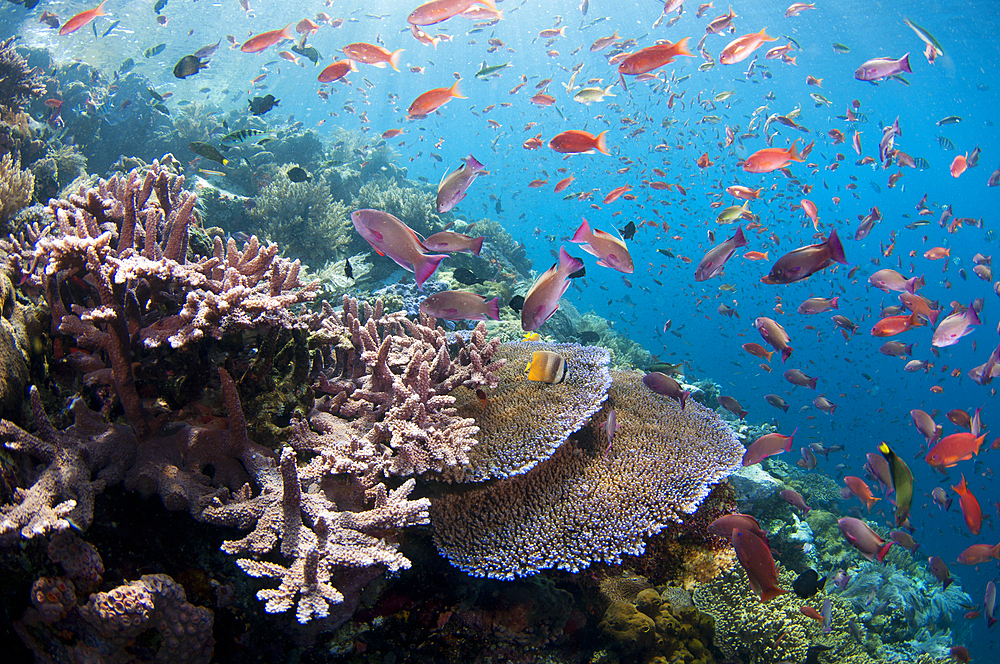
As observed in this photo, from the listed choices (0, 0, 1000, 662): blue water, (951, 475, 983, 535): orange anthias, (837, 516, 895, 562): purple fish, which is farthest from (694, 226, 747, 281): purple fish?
(951, 475, 983, 535): orange anthias

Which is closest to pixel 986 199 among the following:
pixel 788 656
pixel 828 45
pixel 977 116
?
pixel 977 116

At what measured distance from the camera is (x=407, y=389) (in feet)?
8.55

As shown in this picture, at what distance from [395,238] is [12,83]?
8.03 m

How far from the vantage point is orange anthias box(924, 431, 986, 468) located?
431 cm

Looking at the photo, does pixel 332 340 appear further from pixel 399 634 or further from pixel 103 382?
pixel 399 634

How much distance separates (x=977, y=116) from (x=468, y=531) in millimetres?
73610

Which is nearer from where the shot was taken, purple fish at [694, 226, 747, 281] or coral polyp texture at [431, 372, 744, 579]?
coral polyp texture at [431, 372, 744, 579]

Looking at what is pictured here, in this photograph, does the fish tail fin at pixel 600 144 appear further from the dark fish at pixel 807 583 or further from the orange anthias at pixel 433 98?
the dark fish at pixel 807 583

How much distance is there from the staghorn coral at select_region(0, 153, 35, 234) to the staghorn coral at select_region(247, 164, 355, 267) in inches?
122

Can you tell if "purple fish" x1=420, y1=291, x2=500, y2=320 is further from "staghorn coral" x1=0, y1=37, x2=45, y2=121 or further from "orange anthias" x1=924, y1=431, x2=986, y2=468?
"staghorn coral" x1=0, y1=37, x2=45, y2=121

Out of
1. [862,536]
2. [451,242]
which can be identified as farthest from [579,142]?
[862,536]

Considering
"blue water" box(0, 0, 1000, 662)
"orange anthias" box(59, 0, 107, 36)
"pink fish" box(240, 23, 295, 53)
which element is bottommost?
"blue water" box(0, 0, 1000, 662)

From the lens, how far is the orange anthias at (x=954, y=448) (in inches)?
170

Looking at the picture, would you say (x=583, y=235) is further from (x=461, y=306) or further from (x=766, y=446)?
(x=766, y=446)
